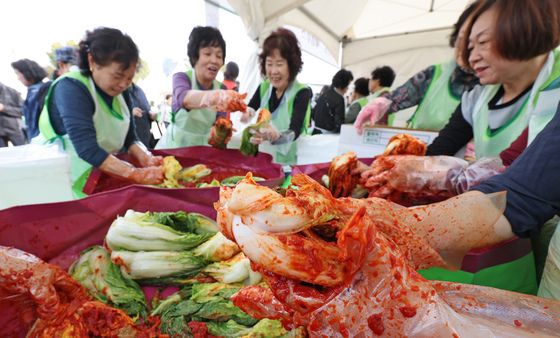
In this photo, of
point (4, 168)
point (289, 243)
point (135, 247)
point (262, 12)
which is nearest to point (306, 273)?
point (289, 243)

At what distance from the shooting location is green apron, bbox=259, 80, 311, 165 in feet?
12.4

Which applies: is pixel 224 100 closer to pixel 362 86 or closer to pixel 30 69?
pixel 30 69

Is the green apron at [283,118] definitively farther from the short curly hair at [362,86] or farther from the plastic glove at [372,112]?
the short curly hair at [362,86]

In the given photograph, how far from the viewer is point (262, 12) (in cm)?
621

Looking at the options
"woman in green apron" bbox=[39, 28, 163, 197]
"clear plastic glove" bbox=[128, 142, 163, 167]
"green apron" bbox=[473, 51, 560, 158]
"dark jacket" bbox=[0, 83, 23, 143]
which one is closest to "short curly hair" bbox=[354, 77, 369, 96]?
"green apron" bbox=[473, 51, 560, 158]

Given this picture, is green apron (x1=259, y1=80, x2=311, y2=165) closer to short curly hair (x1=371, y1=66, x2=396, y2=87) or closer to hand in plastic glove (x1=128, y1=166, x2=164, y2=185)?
hand in plastic glove (x1=128, y1=166, x2=164, y2=185)

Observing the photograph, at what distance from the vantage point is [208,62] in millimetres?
3283

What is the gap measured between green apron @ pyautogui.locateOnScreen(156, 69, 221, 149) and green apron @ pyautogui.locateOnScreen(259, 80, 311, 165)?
0.71 m

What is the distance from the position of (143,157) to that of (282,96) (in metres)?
2.09

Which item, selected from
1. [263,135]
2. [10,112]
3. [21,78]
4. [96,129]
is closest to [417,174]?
[263,135]

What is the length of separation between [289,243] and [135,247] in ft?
3.54

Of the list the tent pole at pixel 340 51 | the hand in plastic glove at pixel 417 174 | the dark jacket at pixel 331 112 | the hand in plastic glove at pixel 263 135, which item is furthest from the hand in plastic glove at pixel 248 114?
the tent pole at pixel 340 51

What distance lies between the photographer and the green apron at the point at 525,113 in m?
1.38

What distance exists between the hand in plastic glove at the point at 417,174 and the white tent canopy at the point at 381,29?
6739 mm
